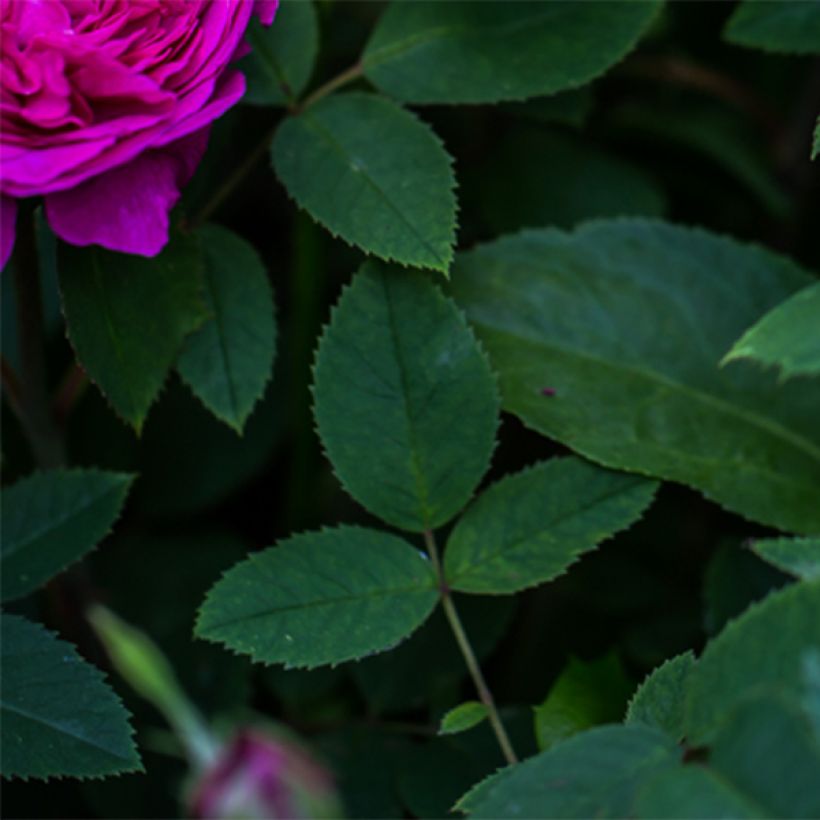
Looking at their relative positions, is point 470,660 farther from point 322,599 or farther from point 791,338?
point 791,338

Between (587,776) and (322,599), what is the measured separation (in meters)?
0.22

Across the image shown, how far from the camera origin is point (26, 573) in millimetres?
785

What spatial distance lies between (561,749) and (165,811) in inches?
18.7

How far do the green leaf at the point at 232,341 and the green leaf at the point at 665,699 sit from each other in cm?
31

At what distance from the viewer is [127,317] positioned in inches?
30.5

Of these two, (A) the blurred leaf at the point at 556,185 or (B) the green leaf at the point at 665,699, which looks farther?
(A) the blurred leaf at the point at 556,185

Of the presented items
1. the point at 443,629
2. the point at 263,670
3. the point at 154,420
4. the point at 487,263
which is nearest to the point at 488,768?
the point at 443,629

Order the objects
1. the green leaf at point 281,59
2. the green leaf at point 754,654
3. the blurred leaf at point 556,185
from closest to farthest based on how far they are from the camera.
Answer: the green leaf at point 754,654
the green leaf at point 281,59
the blurred leaf at point 556,185

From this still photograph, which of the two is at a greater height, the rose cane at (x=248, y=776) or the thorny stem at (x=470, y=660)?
the rose cane at (x=248, y=776)

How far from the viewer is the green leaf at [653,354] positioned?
2.78 ft

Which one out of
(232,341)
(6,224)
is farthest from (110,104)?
(232,341)

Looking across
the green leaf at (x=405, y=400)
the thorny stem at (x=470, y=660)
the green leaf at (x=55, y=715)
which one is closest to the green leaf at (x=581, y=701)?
the thorny stem at (x=470, y=660)

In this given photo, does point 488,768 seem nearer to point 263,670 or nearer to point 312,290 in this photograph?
point 263,670

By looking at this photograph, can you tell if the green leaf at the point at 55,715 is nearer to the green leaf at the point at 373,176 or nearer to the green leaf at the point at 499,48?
the green leaf at the point at 373,176
